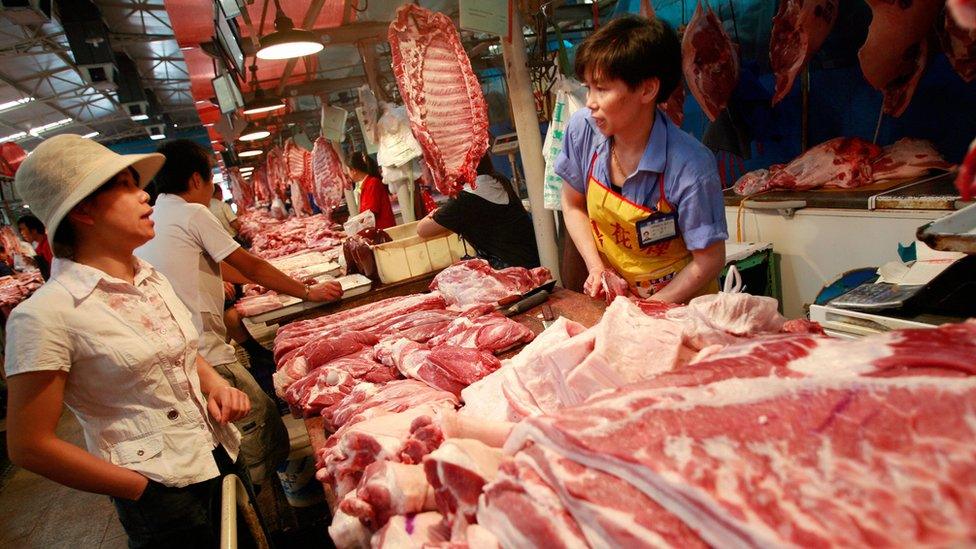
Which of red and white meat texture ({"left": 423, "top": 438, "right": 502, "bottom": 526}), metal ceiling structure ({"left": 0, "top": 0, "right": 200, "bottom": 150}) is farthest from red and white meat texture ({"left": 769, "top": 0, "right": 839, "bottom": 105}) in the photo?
metal ceiling structure ({"left": 0, "top": 0, "right": 200, "bottom": 150})

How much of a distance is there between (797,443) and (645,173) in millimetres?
1900

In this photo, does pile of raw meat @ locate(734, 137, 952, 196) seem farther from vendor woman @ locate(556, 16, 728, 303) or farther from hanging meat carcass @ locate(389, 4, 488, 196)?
hanging meat carcass @ locate(389, 4, 488, 196)

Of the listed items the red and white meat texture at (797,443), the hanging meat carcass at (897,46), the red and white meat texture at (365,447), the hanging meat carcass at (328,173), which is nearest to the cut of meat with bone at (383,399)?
the red and white meat texture at (365,447)

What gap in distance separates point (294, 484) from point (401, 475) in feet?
10.2

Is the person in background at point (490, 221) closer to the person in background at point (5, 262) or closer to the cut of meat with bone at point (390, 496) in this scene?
the cut of meat with bone at point (390, 496)

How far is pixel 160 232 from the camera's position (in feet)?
11.0

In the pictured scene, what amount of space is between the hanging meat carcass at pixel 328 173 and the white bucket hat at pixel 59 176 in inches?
305

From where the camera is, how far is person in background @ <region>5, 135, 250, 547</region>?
6.39ft

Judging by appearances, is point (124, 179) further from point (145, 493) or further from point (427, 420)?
point (427, 420)

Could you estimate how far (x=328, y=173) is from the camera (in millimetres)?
9867

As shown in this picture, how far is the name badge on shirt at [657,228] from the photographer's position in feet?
8.85

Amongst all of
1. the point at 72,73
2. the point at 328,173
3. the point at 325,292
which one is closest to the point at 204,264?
the point at 325,292

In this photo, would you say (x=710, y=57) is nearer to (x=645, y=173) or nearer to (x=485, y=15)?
(x=485, y=15)

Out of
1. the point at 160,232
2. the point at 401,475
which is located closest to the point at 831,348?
the point at 401,475
